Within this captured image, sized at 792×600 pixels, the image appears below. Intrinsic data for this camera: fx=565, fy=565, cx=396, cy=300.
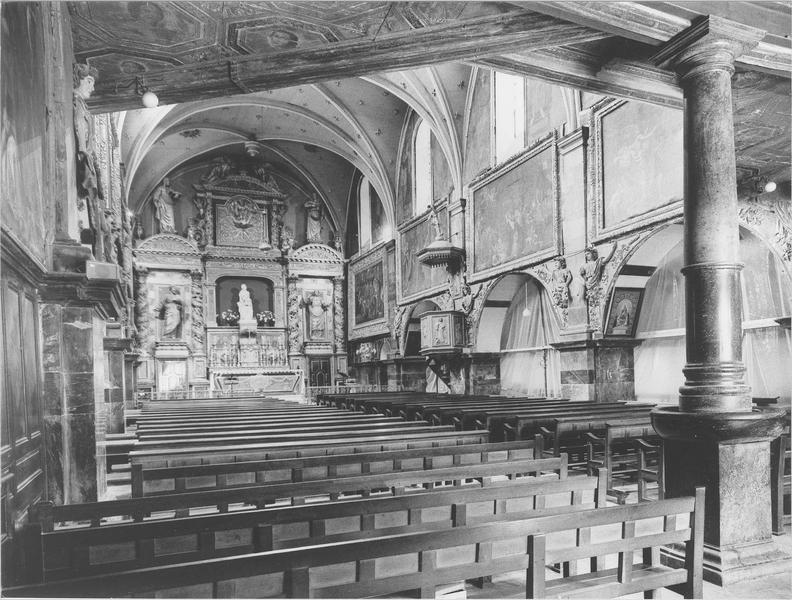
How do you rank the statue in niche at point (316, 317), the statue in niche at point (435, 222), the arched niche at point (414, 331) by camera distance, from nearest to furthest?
the statue in niche at point (435, 222) < the arched niche at point (414, 331) < the statue in niche at point (316, 317)

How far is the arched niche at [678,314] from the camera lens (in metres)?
8.59

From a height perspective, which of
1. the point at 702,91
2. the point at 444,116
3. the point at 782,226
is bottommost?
the point at 782,226

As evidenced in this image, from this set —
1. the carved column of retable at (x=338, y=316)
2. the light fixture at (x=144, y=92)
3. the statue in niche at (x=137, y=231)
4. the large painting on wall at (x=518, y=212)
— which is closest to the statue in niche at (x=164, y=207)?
the statue in niche at (x=137, y=231)

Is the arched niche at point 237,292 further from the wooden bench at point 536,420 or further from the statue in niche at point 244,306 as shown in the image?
the wooden bench at point 536,420

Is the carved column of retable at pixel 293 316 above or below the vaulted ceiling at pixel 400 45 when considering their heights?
below

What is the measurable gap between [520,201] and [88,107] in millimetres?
→ 9638

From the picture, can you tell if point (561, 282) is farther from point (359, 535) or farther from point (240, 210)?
point (240, 210)

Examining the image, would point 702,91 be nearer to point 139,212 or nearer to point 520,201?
point 520,201

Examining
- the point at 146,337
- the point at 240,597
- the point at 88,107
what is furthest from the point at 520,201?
the point at 146,337

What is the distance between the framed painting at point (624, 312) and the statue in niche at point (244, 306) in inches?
605

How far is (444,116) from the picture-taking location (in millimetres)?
15500

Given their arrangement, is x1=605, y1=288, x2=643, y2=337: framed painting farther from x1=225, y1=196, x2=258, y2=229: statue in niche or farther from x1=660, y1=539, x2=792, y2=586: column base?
x1=225, y1=196, x2=258, y2=229: statue in niche

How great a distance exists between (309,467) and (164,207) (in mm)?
20004

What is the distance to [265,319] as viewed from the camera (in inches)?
897
